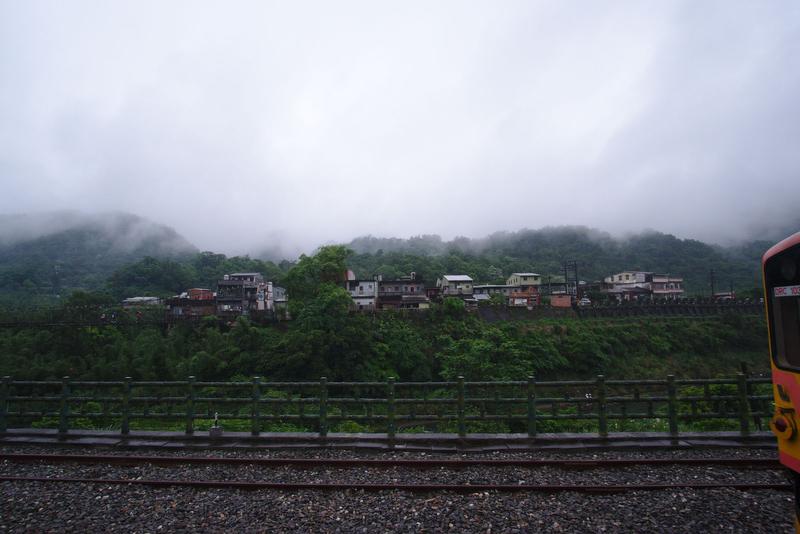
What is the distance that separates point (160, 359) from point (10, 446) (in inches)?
1037

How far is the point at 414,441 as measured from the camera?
795 cm

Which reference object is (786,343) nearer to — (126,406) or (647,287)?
(126,406)

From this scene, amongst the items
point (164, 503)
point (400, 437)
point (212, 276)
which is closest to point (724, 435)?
point (400, 437)

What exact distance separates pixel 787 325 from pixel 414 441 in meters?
6.26

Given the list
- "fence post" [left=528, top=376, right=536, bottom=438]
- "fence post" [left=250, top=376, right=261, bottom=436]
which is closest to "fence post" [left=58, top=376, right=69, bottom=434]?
"fence post" [left=250, top=376, right=261, bottom=436]

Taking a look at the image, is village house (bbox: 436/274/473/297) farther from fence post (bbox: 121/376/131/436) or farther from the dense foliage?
fence post (bbox: 121/376/131/436)

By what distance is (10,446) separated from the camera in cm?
821

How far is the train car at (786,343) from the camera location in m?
4.04

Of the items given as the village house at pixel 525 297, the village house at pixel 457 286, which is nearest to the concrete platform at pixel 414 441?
the village house at pixel 525 297

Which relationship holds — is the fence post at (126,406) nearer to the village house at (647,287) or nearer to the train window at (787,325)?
the train window at (787,325)

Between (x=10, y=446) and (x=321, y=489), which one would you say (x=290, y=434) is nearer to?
(x=321, y=489)

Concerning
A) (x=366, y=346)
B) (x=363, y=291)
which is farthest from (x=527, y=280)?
(x=366, y=346)

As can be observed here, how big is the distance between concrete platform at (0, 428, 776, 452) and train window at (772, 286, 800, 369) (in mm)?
4099

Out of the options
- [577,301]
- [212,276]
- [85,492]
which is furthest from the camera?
[212,276]
